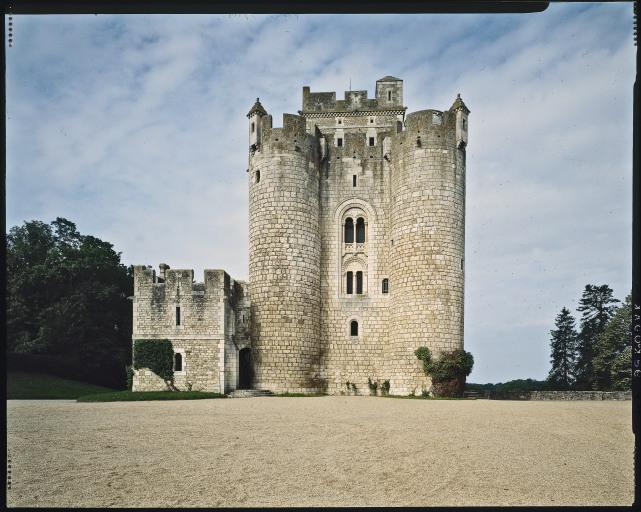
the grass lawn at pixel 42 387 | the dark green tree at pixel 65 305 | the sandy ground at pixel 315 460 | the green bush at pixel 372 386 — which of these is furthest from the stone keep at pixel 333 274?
the sandy ground at pixel 315 460

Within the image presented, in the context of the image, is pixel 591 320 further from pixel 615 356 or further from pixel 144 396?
pixel 144 396

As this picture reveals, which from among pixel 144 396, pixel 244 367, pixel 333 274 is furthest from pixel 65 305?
pixel 333 274

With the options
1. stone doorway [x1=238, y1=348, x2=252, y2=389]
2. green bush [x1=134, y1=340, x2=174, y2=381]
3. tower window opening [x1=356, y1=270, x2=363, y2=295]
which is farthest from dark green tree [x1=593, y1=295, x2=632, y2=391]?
green bush [x1=134, y1=340, x2=174, y2=381]

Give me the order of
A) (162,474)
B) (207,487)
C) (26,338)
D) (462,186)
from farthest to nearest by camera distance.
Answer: (26,338) < (462,186) < (162,474) < (207,487)

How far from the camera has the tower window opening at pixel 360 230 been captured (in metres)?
36.1

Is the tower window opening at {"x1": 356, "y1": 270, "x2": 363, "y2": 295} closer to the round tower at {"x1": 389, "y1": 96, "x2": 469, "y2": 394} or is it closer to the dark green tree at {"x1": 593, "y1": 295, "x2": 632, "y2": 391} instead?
the round tower at {"x1": 389, "y1": 96, "x2": 469, "y2": 394}

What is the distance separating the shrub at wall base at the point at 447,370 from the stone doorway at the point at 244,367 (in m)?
9.54

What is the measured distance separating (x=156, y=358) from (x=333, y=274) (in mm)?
10806

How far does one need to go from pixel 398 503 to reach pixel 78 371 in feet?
119

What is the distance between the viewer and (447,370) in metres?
31.0

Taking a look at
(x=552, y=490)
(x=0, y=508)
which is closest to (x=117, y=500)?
(x=0, y=508)

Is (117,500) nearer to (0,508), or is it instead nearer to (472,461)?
(0,508)

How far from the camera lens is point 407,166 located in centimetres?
3366

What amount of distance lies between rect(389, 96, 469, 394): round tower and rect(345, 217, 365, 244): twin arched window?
2.53m
